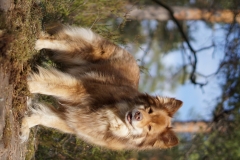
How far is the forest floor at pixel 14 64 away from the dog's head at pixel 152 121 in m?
1.37

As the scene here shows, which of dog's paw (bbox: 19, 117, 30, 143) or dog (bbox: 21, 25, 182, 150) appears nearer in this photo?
dog (bbox: 21, 25, 182, 150)

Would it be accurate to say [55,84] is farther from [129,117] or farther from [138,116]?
[138,116]

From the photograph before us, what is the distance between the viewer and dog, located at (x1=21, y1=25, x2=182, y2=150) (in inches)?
197

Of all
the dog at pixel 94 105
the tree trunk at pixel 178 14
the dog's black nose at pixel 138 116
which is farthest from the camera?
the tree trunk at pixel 178 14

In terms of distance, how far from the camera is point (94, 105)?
205 inches

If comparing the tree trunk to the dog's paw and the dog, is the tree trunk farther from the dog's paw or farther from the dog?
the dog's paw

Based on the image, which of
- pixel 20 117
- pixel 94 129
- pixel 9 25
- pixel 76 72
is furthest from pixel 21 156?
pixel 9 25

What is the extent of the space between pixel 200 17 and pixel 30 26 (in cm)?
1082

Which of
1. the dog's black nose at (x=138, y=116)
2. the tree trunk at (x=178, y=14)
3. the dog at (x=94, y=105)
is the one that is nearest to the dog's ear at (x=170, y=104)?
the dog at (x=94, y=105)

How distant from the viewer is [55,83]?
5254 millimetres

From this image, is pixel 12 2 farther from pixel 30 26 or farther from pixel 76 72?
pixel 76 72

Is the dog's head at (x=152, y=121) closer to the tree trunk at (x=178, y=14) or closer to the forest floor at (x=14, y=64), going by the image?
the forest floor at (x=14, y=64)

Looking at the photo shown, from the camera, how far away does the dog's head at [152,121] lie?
4855 mm

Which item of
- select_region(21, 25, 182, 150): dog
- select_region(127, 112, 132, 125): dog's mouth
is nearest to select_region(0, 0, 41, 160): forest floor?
select_region(21, 25, 182, 150): dog
